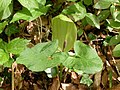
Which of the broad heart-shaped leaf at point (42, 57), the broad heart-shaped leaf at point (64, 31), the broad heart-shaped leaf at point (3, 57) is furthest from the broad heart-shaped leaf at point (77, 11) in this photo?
the broad heart-shaped leaf at point (3, 57)

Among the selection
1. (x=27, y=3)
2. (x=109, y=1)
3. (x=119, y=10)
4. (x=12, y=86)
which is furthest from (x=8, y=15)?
(x=119, y=10)

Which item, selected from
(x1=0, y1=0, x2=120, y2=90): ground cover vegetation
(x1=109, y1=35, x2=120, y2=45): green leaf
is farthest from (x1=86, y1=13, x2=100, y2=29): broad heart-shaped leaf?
(x1=109, y1=35, x2=120, y2=45): green leaf

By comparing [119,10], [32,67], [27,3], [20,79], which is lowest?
[20,79]

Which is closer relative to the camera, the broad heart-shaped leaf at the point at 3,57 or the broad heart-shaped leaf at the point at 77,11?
the broad heart-shaped leaf at the point at 3,57

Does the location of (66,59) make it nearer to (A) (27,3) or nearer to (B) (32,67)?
(B) (32,67)

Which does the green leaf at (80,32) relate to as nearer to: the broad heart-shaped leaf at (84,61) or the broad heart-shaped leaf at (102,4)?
the broad heart-shaped leaf at (102,4)

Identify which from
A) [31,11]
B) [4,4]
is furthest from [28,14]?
[4,4]
